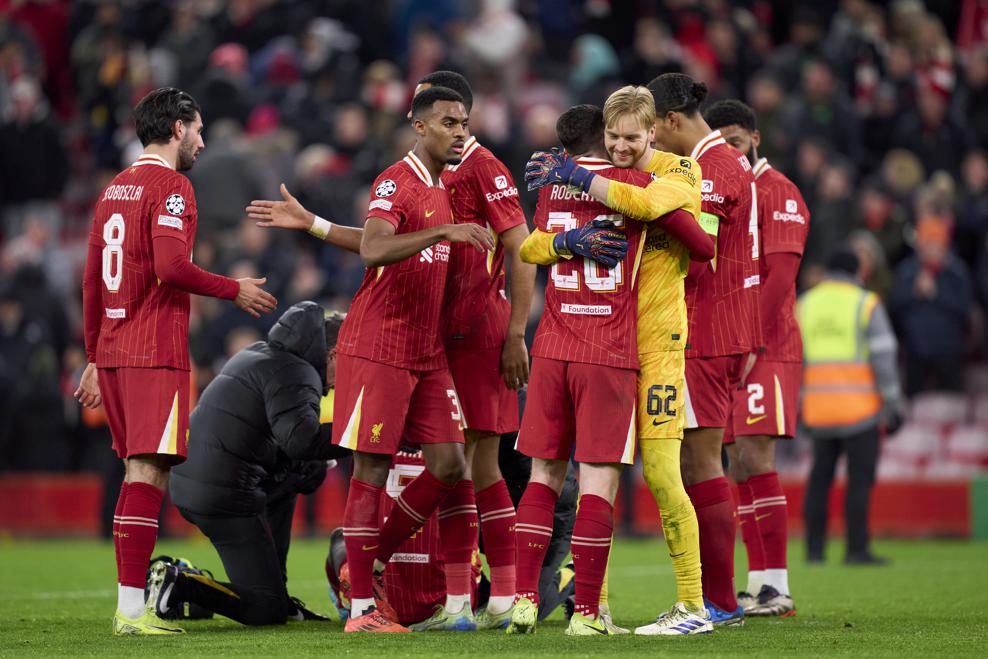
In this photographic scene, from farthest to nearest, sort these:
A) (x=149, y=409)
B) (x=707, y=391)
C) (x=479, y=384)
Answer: (x=479, y=384) → (x=707, y=391) → (x=149, y=409)

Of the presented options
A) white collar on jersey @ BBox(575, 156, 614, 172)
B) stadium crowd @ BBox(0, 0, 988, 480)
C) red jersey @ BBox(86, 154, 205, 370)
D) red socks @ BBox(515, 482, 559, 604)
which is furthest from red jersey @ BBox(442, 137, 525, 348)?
stadium crowd @ BBox(0, 0, 988, 480)

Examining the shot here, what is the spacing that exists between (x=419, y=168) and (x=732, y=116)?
2207 mm

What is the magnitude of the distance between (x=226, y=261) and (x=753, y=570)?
9.67 metres

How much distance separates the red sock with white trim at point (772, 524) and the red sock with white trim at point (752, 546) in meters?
0.03

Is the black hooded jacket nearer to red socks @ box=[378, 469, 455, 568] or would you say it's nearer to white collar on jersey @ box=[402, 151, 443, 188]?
red socks @ box=[378, 469, 455, 568]

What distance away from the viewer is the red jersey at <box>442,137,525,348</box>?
792 cm

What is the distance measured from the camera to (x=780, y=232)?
8.90 m

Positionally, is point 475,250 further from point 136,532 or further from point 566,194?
point 136,532

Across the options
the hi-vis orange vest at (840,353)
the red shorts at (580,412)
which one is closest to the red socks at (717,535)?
the red shorts at (580,412)

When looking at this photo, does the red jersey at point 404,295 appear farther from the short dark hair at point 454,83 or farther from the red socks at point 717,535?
the red socks at point 717,535

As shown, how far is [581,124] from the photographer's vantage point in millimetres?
7488

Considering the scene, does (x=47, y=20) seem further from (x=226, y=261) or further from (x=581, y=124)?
(x=581, y=124)

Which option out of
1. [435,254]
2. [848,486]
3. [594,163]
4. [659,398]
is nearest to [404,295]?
[435,254]

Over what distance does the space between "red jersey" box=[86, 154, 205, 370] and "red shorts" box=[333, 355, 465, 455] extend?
2.93 ft
